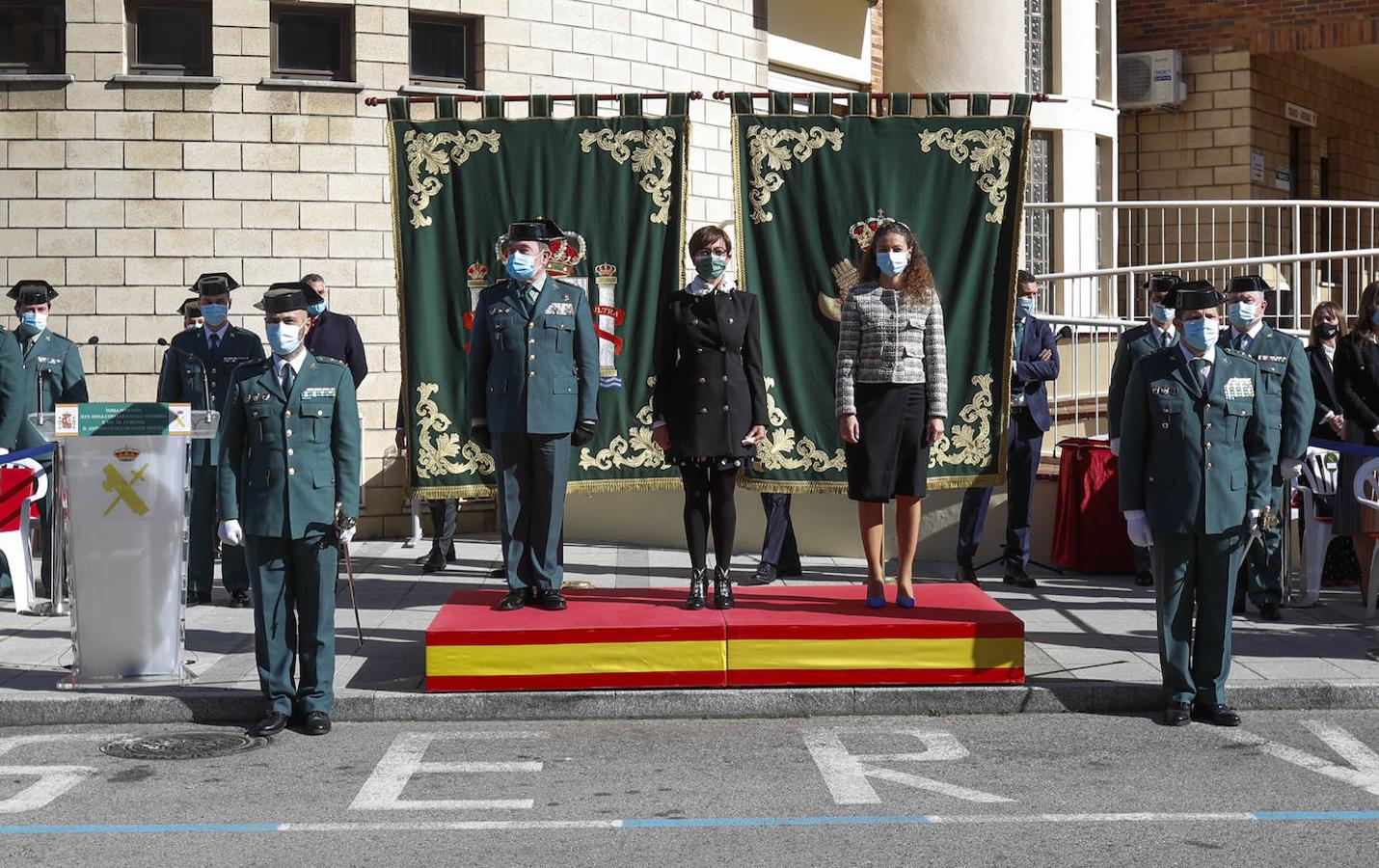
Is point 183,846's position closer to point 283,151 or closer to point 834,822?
point 834,822

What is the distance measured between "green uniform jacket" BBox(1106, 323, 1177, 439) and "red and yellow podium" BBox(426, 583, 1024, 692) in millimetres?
2438

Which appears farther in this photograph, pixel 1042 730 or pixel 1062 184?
pixel 1062 184

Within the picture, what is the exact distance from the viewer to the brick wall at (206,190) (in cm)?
1369

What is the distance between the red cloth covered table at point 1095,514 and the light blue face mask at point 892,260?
161 inches

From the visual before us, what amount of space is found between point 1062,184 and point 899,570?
1220cm

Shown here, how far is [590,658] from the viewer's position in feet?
27.2

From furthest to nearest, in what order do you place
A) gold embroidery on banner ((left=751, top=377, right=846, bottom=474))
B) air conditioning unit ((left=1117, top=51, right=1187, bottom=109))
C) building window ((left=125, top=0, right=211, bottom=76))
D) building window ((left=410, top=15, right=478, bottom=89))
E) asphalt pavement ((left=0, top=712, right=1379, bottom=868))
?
air conditioning unit ((left=1117, top=51, right=1187, bottom=109)), building window ((left=410, top=15, right=478, bottom=89)), building window ((left=125, top=0, right=211, bottom=76)), gold embroidery on banner ((left=751, top=377, right=846, bottom=474)), asphalt pavement ((left=0, top=712, right=1379, bottom=868))

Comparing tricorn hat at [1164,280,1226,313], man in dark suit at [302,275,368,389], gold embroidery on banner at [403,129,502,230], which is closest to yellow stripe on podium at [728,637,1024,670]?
tricorn hat at [1164,280,1226,313]

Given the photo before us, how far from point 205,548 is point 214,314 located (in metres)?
1.54

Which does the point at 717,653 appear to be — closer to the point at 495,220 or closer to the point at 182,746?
the point at 182,746

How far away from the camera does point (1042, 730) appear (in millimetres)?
7840

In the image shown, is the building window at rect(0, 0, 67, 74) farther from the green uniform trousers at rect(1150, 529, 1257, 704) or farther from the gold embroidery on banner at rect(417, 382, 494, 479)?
the green uniform trousers at rect(1150, 529, 1257, 704)

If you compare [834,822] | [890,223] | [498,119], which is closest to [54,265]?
[498,119]

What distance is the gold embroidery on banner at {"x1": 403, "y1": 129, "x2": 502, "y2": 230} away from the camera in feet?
35.7
